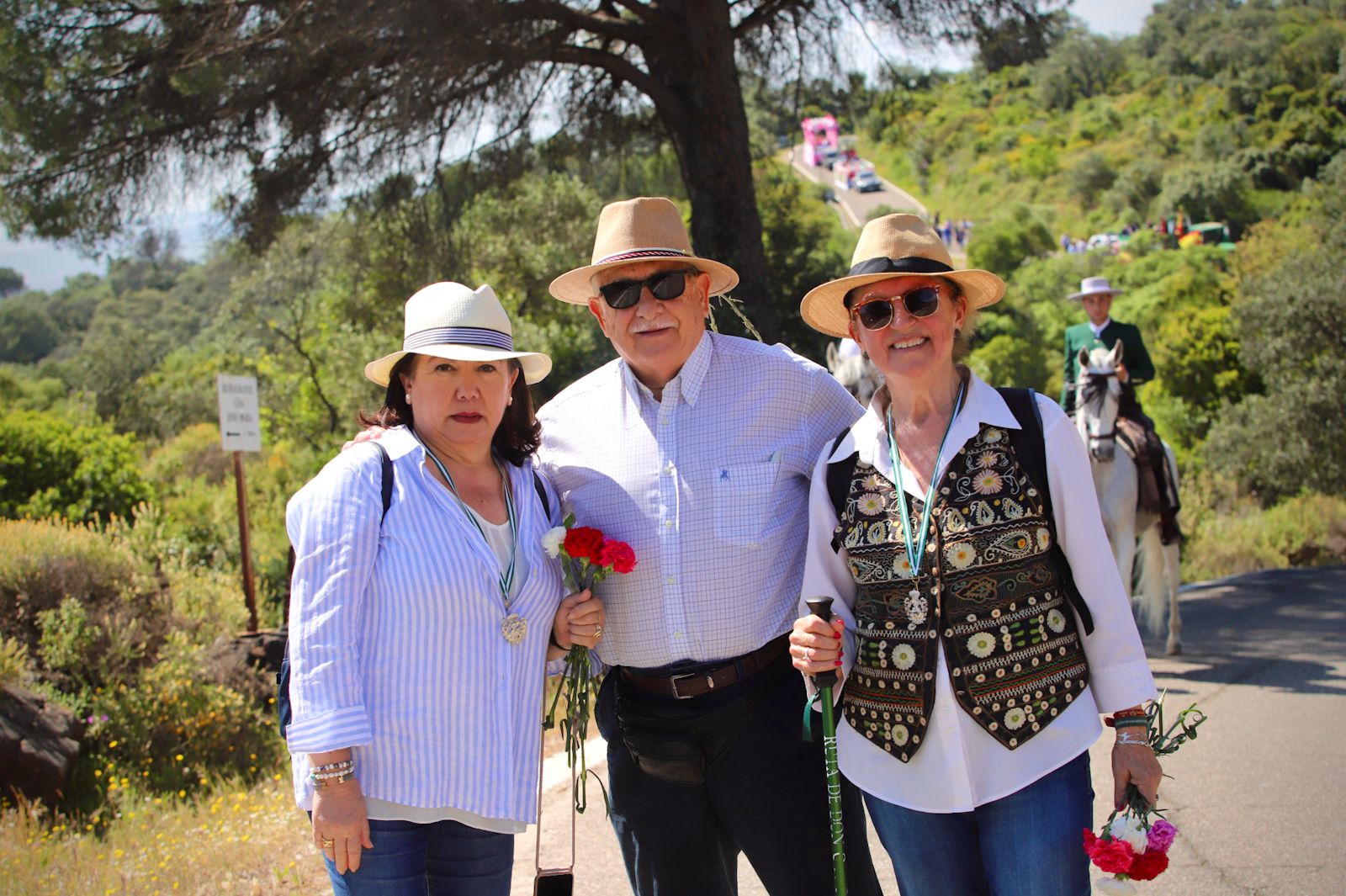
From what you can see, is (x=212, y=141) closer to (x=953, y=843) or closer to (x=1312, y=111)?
(x=953, y=843)

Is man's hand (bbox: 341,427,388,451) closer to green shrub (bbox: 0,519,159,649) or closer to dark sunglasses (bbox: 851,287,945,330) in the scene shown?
dark sunglasses (bbox: 851,287,945,330)

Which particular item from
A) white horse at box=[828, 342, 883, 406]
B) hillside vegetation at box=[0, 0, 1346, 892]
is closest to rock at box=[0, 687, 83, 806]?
hillside vegetation at box=[0, 0, 1346, 892]

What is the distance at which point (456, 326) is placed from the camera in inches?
111

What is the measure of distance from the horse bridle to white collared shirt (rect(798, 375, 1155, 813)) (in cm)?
620

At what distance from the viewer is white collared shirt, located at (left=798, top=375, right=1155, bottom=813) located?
235 cm

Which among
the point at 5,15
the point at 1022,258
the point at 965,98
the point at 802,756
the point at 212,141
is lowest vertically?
the point at 802,756

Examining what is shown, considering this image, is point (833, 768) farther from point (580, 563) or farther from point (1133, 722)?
point (580, 563)

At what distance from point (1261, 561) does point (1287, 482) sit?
10.7 ft

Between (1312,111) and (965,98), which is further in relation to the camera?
(965,98)

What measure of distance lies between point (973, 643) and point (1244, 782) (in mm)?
3903

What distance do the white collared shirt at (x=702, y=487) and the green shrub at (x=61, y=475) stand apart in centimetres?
963

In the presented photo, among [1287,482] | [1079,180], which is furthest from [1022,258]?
[1287,482]

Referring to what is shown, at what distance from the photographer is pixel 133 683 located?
7145 mm

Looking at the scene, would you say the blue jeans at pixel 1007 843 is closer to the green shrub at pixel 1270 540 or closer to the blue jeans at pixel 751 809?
the blue jeans at pixel 751 809
